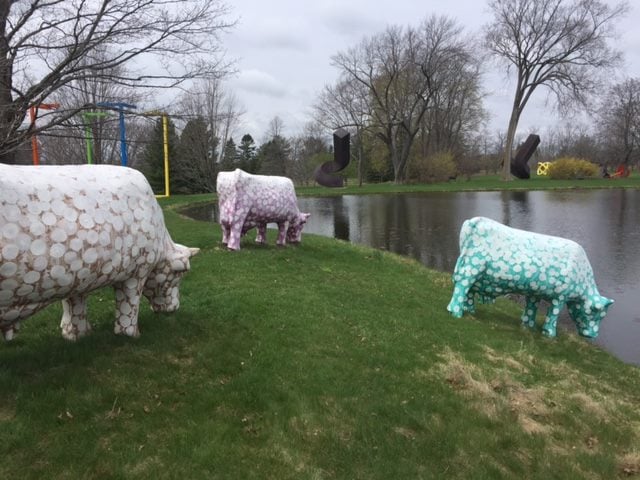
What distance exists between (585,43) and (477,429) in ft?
158

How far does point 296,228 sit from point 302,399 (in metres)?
7.95

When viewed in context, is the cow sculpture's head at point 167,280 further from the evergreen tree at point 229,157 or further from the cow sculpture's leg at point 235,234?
the evergreen tree at point 229,157

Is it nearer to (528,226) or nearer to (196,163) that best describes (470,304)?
(528,226)

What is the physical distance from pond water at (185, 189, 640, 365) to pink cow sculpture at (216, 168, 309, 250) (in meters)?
4.56

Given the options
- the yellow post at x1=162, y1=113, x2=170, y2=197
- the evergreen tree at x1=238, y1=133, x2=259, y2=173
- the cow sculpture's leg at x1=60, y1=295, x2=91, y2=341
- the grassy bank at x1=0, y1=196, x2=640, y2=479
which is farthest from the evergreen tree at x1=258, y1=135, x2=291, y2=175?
the cow sculpture's leg at x1=60, y1=295, x2=91, y2=341

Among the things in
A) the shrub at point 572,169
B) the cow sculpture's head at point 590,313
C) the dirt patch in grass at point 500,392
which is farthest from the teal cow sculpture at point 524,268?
the shrub at point 572,169

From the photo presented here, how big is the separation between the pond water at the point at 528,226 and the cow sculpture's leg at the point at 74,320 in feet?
26.7

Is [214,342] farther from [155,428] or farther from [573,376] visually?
[573,376]

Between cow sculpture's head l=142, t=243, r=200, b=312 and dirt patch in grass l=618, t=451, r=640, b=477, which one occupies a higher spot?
cow sculpture's head l=142, t=243, r=200, b=312

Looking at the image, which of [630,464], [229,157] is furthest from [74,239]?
[229,157]

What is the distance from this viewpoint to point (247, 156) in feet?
171

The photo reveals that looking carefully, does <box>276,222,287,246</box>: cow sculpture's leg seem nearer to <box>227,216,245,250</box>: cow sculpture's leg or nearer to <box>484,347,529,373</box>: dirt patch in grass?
<box>227,216,245,250</box>: cow sculpture's leg

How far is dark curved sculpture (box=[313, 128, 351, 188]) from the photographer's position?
3802cm

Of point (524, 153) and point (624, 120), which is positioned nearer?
point (524, 153)
